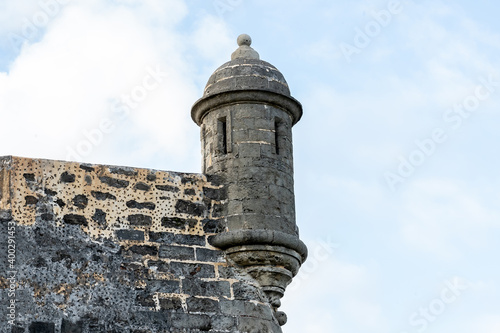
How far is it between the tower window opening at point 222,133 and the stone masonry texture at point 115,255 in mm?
365

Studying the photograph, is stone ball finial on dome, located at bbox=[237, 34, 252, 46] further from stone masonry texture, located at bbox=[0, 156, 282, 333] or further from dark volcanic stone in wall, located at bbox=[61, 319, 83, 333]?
dark volcanic stone in wall, located at bbox=[61, 319, 83, 333]

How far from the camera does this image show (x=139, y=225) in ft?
29.1

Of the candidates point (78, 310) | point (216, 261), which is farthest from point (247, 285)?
point (78, 310)

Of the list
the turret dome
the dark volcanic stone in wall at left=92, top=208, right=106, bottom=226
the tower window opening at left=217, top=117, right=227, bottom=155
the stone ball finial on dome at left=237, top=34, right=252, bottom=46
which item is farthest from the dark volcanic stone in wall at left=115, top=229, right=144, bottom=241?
the stone ball finial on dome at left=237, top=34, right=252, bottom=46

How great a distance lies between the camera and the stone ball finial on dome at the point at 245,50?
10031mm

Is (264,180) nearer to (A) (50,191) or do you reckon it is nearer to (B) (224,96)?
(B) (224,96)

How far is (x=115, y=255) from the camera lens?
8.66m

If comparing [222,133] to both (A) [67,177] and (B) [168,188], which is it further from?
(A) [67,177]

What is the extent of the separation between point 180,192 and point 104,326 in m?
1.51

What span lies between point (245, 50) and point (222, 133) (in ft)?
3.37

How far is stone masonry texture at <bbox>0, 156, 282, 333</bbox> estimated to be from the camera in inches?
→ 325

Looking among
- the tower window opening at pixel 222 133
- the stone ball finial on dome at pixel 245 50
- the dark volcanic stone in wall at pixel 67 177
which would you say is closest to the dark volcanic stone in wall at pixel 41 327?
the dark volcanic stone in wall at pixel 67 177

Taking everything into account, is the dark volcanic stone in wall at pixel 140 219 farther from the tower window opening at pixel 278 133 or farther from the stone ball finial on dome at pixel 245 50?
the stone ball finial on dome at pixel 245 50

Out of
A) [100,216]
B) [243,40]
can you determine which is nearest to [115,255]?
[100,216]
